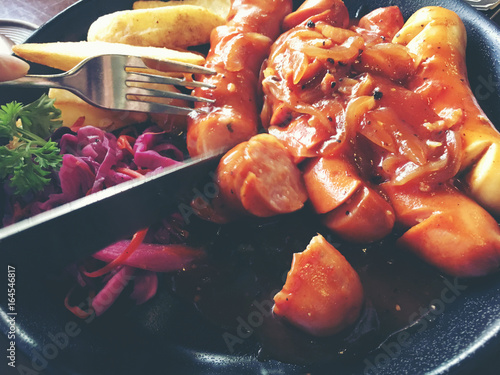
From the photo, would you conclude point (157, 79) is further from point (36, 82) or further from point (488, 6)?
point (488, 6)

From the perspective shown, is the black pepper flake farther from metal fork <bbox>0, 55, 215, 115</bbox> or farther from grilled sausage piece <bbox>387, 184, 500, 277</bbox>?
metal fork <bbox>0, 55, 215, 115</bbox>

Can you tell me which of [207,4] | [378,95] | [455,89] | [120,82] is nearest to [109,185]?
[120,82]

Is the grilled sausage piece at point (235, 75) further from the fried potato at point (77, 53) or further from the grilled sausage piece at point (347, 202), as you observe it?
the grilled sausage piece at point (347, 202)

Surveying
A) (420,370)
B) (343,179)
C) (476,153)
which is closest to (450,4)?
(476,153)

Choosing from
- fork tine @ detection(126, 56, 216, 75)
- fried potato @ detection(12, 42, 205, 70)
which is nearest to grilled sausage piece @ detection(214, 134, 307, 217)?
fork tine @ detection(126, 56, 216, 75)

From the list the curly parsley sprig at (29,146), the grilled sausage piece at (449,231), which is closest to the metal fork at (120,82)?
the curly parsley sprig at (29,146)

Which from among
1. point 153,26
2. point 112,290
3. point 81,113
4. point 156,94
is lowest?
point 112,290
